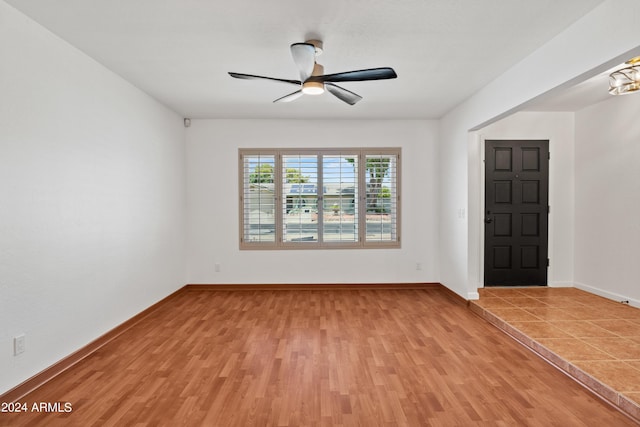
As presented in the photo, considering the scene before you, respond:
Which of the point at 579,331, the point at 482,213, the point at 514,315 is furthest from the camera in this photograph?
the point at 482,213

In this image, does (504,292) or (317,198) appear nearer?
(504,292)

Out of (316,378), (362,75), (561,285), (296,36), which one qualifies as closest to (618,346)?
(561,285)

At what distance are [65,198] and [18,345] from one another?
45.0 inches

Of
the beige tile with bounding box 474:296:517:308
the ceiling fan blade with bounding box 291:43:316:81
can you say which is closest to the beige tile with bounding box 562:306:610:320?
the beige tile with bounding box 474:296:517:308

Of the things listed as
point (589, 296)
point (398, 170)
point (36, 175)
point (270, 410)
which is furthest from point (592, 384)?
point (36, 175)

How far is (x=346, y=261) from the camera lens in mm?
5508

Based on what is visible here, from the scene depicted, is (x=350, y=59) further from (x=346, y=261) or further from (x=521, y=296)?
(x=521, y=296)

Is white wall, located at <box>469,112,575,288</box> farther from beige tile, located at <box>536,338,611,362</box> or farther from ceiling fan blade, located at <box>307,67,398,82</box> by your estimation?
ceiling fan blade, located at <box>307,67,398,82</box>

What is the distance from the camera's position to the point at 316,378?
264 cm

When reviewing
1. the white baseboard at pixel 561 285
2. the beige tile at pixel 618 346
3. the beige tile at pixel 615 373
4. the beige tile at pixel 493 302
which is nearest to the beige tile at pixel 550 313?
the beige tile at pixel 493 302

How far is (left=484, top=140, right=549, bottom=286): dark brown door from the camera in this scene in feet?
16.9

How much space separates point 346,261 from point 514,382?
315 cm

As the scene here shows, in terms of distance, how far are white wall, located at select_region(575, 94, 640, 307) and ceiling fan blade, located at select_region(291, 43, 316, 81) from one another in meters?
4.21

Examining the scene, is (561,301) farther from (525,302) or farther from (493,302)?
(493,302)
